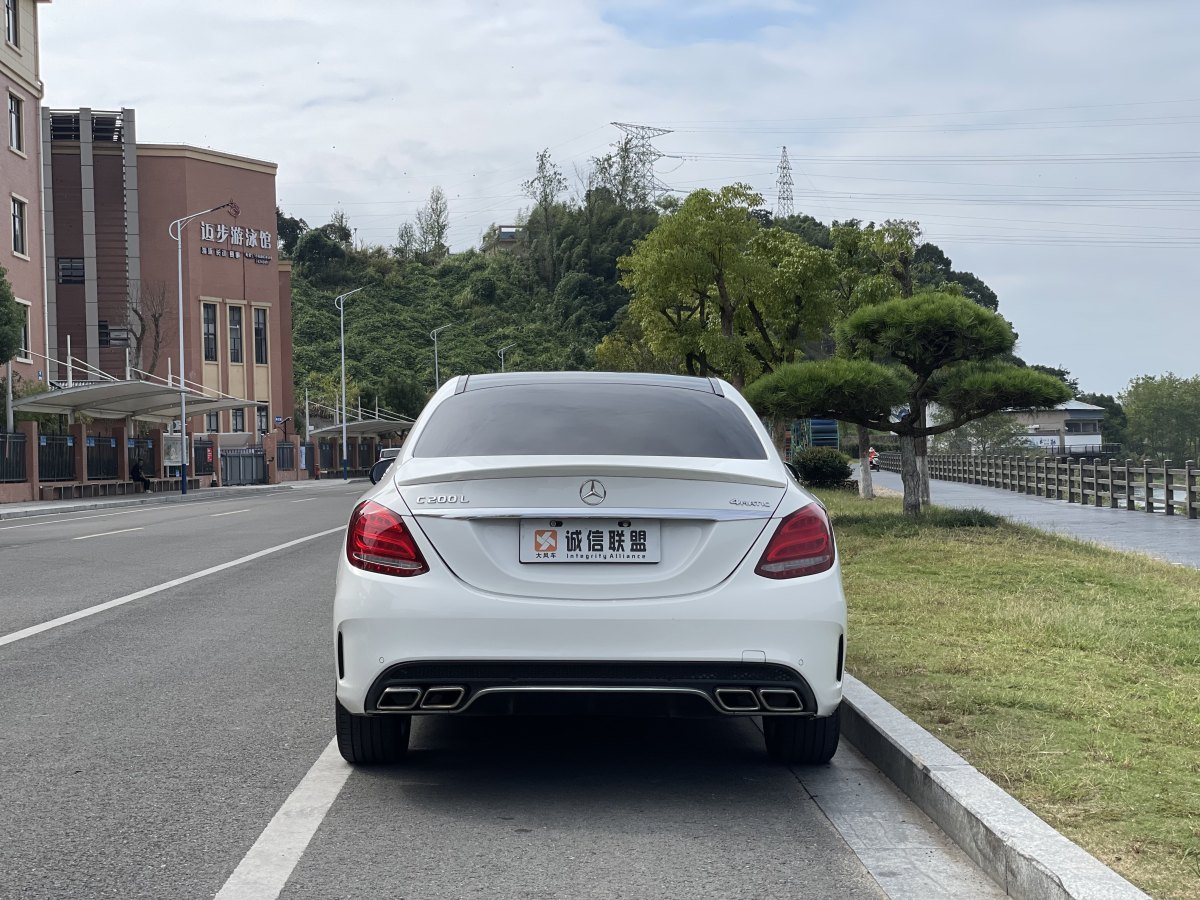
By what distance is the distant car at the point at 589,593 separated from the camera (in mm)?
4738

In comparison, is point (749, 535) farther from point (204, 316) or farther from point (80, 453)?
point (204, 316)

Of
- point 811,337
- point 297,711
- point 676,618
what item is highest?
point 811,337

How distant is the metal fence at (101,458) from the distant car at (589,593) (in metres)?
38.9

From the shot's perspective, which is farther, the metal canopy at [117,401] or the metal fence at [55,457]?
the metal fence at [55,457]

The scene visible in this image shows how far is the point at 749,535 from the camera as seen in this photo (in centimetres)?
487

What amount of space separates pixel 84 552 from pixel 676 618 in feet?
43.5

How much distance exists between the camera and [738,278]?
126ft

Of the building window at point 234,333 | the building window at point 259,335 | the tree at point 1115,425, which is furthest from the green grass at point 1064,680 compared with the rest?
the tree at point 1115,425

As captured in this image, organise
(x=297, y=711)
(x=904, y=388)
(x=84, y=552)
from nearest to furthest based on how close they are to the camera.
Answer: (x=297, y=711)
(x=84, y=552)
(x=904, y=388)

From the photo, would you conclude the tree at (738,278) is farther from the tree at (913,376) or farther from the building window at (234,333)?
the building window at (234,333)

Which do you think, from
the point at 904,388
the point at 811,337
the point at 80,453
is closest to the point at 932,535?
the point at 904,388

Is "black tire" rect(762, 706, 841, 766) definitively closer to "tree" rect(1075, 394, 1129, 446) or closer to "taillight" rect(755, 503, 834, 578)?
"taillight" rect(755, 503, 834, 578)

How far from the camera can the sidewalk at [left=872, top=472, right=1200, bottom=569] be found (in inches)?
829

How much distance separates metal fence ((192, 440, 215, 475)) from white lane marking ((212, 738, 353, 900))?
166ft
